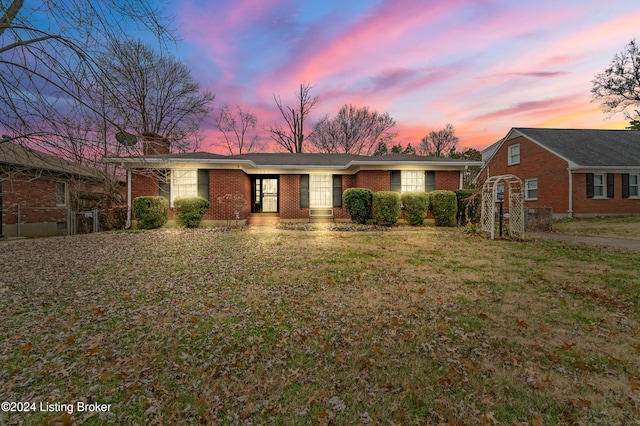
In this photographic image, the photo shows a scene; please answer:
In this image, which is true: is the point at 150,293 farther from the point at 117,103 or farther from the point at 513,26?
the point at 513,26

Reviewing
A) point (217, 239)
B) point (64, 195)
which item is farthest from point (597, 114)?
point (64, 195)

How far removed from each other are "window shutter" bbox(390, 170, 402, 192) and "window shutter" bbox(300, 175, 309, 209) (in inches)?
193

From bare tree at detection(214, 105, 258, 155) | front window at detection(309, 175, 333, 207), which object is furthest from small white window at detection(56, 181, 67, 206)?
bare tree at detection(214, 105, 258, 155)

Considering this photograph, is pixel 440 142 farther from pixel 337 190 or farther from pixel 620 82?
pixel 337 190

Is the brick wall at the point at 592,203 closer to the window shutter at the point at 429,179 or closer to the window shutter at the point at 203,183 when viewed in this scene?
the window shutter at the point at 429,179

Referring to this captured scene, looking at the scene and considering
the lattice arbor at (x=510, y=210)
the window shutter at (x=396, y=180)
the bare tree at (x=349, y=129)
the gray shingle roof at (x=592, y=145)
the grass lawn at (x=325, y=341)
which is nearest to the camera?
the grass lawn at (x=325, y=341)

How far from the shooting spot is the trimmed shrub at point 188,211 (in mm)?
11727

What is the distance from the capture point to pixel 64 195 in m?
16.8

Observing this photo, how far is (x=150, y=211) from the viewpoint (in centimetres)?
1139

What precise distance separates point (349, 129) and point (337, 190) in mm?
19332

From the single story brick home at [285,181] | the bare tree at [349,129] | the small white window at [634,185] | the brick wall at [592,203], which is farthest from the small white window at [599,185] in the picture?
the bare tree at [349,129]

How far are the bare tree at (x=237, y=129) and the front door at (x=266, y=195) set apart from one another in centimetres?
1619

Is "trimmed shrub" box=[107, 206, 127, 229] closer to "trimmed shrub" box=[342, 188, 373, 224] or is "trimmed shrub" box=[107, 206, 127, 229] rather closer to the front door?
the front door

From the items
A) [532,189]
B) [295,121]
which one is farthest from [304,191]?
[295,121]
